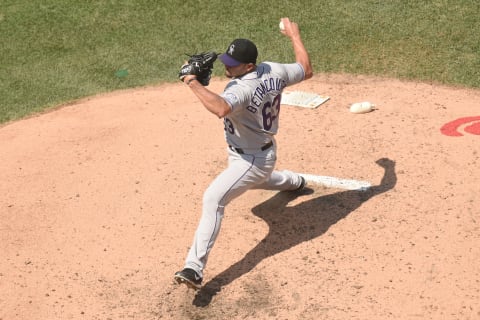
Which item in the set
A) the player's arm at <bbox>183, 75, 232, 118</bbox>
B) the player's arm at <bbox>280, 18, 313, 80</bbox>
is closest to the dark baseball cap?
the player's arm at <bbox>183, 75, 232, 118</bbox>

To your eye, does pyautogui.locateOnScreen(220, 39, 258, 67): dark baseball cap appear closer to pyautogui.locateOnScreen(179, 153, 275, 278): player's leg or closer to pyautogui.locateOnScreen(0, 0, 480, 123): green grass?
pyautogui.locateOnScreen(179, 153, 275, 278): player's leg

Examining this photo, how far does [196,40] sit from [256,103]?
635cm

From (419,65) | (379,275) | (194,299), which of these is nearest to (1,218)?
(194,299)

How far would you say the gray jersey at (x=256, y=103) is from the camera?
244 inches

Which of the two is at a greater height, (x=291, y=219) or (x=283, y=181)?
(x=283, y=181)

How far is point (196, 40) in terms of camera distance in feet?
40.5

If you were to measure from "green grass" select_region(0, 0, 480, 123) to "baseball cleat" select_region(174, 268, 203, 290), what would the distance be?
5.76 metres

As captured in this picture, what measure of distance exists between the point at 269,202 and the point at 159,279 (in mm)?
1682

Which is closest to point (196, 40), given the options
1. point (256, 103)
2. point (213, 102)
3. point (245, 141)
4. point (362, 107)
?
point (362, 107)

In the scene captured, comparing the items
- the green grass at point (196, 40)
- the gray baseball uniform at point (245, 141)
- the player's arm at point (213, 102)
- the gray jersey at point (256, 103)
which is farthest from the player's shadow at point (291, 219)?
the green grass at point (196, 40)

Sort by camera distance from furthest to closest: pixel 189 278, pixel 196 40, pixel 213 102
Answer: pixel 196 40
pixel 189 278
pixel 213 102

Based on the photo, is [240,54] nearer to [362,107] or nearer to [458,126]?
[362,107]

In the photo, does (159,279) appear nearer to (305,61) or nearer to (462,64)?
(305,61)

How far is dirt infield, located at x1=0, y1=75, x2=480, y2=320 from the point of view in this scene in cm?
617
